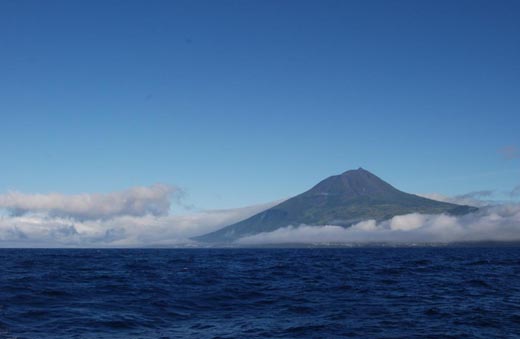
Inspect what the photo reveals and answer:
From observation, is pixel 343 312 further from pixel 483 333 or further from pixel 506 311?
pixel 506 311

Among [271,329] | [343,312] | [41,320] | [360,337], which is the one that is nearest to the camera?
[360,337]

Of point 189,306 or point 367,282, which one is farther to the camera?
point 367,282

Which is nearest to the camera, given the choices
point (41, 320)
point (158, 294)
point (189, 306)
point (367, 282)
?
point (41, 320)

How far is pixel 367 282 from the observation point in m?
52.8

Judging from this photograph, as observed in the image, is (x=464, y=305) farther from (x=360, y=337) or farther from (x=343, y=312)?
(x=360, y=337)

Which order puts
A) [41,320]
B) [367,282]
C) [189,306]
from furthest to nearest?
1. [367,282]
2. [189,306]
3. [41,320]

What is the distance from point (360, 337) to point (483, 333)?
737 cm

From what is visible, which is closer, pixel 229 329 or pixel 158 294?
pixel 229 329

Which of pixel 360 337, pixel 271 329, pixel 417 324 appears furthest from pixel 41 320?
pixel 417 324

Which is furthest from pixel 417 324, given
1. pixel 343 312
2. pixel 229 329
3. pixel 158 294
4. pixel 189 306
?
pixel 158 294

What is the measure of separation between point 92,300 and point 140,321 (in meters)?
9.77

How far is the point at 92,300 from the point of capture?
124 ft

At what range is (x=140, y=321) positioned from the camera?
30.0m

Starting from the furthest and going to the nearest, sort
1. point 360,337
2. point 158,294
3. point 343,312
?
1. point 158,294
2. point 343,312
3. point 360,337
